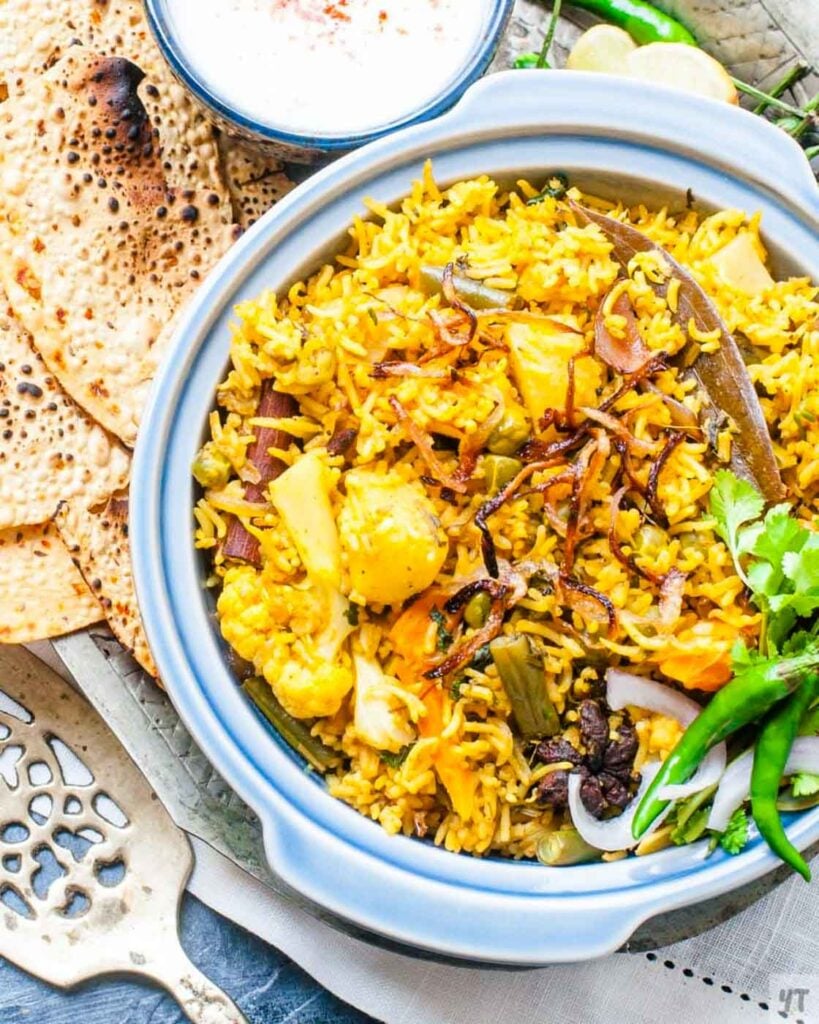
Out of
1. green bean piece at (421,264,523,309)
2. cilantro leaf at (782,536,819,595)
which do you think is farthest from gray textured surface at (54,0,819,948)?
green bean piece at (421,264,523,309)

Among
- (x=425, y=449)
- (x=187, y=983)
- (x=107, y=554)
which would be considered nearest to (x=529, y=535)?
(x=425, y=449)

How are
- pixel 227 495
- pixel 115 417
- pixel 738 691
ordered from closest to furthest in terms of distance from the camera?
1. pixel 738 691
2. pixel 227 495
3. pixel 115 417

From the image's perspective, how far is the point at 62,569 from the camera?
9.07 ft

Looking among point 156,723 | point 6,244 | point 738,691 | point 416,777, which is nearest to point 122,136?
point 6,244

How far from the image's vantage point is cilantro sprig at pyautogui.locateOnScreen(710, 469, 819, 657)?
7.02ft

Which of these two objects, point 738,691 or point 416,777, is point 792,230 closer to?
point 738,691

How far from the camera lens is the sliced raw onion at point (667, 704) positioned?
2.24 m

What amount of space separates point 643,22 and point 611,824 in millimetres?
1767

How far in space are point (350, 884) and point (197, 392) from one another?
950mm

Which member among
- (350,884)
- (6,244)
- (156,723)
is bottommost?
(156,723)

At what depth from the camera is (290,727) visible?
2344mm

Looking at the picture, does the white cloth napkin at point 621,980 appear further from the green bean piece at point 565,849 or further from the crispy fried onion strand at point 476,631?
the crispy fried onion strand at point 476,631

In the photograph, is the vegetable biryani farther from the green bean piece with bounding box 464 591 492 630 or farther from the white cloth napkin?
the white cloth napkin

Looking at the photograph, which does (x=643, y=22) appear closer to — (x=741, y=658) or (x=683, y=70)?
(x=683, y=70)
